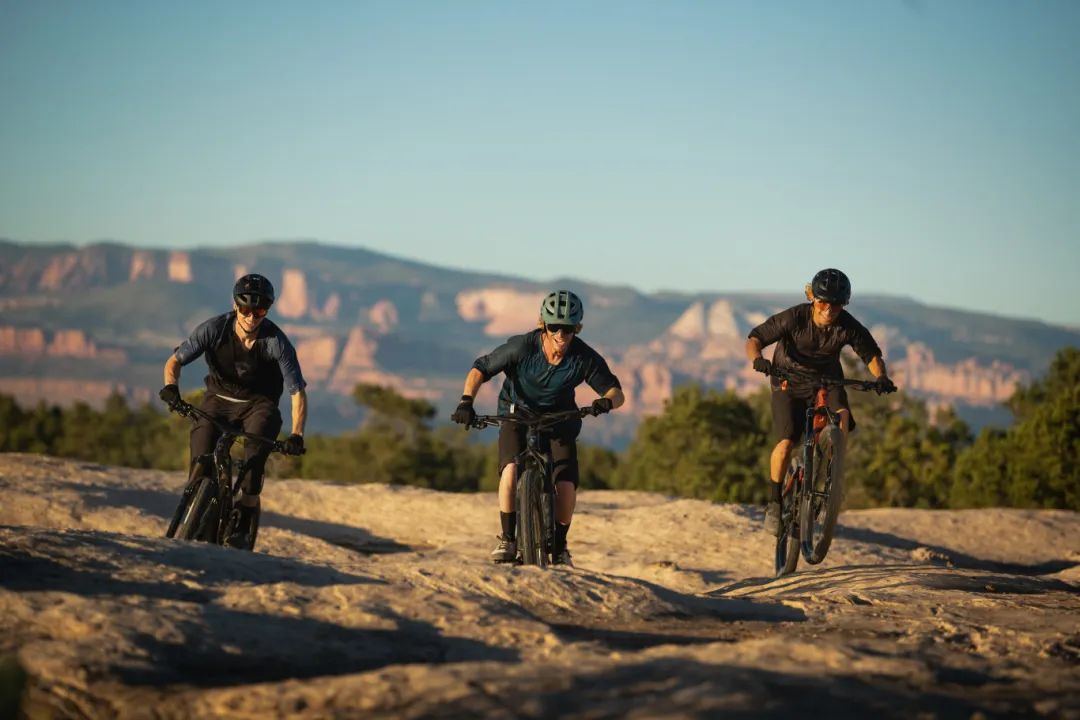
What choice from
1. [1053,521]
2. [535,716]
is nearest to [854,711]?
[535,716]

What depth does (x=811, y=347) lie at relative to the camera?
12.0m

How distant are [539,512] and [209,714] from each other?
5.25 metres

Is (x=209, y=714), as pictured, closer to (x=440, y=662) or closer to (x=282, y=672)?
(x=282, y=672)

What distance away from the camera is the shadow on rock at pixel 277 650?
618cm

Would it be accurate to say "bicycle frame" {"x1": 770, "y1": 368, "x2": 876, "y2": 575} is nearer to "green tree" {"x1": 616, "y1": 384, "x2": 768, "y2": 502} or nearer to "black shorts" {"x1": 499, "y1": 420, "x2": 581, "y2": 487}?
"black shorts" {"x1": 499, "y1": 420, "x2": 581, "y2": 487}

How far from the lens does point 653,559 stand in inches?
615

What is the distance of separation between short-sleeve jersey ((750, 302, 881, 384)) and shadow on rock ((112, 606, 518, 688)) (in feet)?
18.8

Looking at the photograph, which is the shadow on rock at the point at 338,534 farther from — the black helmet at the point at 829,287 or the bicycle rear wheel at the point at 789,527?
the black helmet at the point at 829,287

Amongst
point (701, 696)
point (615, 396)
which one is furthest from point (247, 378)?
point (701, 696)

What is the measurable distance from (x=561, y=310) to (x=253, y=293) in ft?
7.92

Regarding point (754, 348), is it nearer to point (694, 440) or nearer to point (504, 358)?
point (504, 358)

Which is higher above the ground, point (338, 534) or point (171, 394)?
point (171, 394)

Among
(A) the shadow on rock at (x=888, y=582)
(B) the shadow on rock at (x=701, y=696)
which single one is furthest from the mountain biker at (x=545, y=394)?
(B) the shadow on rock at (x=701, y=696)

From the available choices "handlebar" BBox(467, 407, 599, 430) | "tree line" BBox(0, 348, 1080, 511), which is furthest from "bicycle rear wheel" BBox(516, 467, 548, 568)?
"tree line" BBox(0, 348, 1080, 511)
